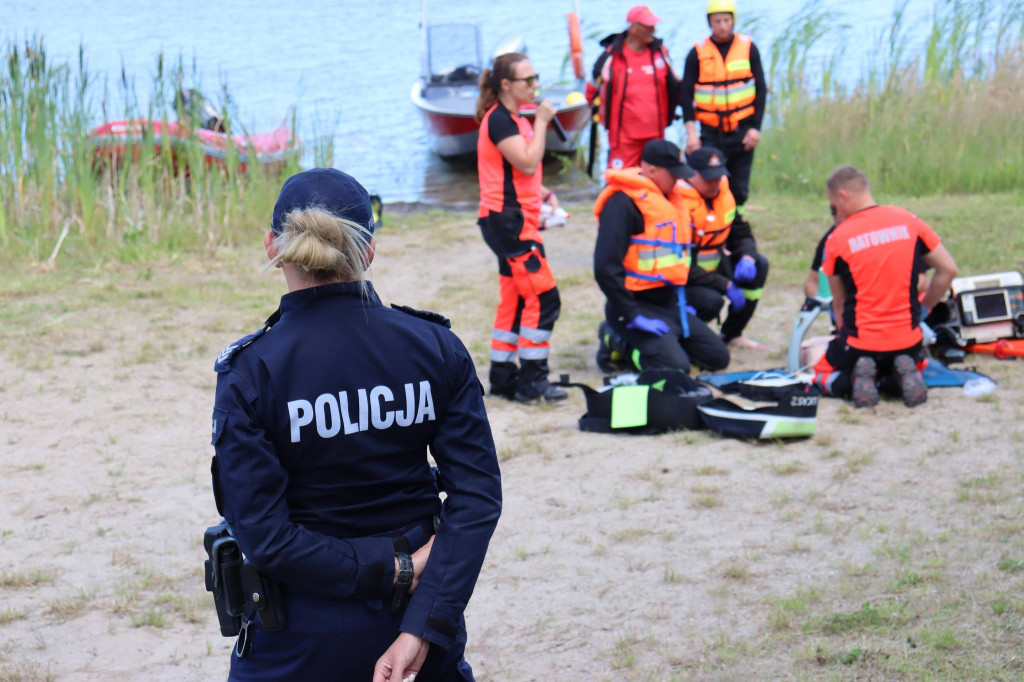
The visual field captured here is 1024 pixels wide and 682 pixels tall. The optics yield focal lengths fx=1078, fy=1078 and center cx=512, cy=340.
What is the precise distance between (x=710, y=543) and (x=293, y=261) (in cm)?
288

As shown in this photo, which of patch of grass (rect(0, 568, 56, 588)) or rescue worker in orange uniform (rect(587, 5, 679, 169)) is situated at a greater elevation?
rescue worker in orange uniform (rect(587, 5, 679, 169))

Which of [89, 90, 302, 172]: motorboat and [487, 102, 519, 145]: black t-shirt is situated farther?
[89, 90, 302, 172]: motorboat

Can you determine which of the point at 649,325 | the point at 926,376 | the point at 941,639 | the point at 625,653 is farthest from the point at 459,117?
the point at 941,639

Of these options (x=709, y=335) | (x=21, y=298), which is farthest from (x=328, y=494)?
(x=21, y=298)

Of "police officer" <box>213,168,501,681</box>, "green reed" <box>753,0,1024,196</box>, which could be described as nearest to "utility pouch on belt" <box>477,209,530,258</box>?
"police officer" <box>213,168,501,681</box>

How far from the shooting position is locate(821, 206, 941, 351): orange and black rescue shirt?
229 inches

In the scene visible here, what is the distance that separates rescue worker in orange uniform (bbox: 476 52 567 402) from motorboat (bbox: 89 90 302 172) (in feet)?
15.5

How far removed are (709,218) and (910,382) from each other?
1.78m

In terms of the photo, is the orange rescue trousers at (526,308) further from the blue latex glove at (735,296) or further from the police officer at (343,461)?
the police officer at (343,461)

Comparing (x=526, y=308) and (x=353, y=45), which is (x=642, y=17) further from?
(x=353, y=45)

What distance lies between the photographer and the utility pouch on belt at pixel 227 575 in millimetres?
2066

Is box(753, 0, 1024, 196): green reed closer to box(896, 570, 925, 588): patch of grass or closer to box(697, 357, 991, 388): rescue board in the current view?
box(697, 357, 991, 388): rescue board

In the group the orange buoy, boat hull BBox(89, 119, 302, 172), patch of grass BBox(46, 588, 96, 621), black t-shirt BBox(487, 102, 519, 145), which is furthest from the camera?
the orange buoy

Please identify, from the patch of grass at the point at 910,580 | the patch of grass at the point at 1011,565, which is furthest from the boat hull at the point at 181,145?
the patch of grass at the point at 1011,565
